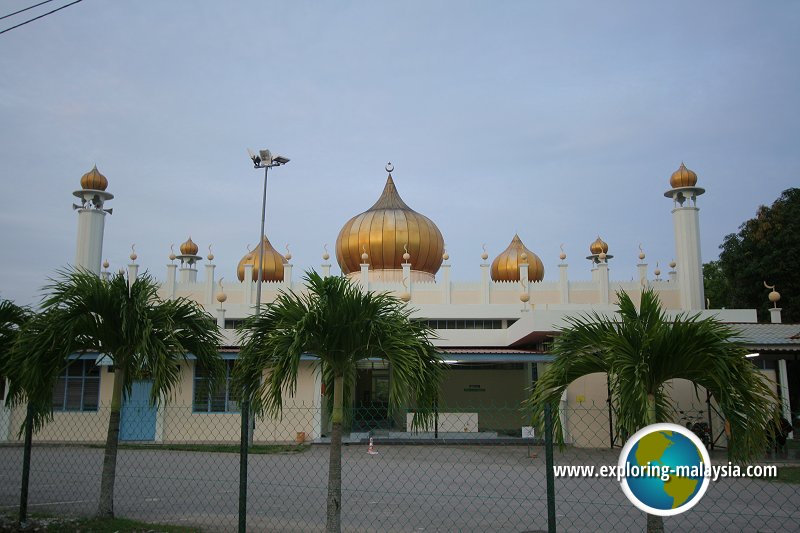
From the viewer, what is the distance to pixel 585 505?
11.7 meters

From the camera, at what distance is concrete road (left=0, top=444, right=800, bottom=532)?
33.4 ft

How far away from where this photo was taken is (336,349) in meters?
8.05

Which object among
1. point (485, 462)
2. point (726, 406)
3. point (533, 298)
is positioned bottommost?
point (485, 462)

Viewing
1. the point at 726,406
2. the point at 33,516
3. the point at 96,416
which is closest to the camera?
the point at 726,406

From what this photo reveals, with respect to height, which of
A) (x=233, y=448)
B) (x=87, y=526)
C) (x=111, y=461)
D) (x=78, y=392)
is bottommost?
(x=233, y=448)

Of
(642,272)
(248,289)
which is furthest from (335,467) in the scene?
(642,272)

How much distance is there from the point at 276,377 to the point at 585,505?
21.7 ft

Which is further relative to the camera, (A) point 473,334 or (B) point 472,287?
(B) point 472,287

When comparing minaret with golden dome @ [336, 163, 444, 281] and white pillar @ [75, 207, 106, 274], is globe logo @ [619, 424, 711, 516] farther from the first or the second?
white pillar @ [75, 207, 106, 274]

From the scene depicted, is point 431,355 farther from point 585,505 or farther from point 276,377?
point 585,505

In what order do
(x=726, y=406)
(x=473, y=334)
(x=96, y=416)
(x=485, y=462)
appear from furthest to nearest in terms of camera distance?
(x=473, y=334) → (x=96, y=416) → (x=485, y=462) → (x=726, y=406)

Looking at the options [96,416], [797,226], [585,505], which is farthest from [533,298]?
[585,505]

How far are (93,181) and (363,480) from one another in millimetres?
28205

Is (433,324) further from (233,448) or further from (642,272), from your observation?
(233,448)
